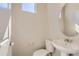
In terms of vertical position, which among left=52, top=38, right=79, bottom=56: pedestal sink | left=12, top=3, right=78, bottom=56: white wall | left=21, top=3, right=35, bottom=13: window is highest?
left=21, top=3, right=35, bottom=13: window

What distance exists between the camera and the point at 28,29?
4.15 ft

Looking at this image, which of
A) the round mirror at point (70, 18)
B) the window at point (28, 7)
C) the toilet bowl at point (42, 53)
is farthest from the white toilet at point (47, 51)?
the window at point (28, 7)

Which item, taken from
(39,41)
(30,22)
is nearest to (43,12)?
(30,22)

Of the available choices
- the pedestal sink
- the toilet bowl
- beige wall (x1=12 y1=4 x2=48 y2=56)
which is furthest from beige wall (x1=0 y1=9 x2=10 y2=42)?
the pedestal sink

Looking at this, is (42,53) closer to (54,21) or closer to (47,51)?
(47,51)

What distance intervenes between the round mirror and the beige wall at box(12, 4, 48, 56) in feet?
0.55

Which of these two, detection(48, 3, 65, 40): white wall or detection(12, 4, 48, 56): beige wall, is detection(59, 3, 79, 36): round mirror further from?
detection(12, 4, 48, 56): beige wall

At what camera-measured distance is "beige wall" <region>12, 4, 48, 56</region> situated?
1.24 meters

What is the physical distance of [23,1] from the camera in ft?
4.13

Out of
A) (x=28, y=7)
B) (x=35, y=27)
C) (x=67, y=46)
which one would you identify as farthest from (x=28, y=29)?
(x=67, y=46)

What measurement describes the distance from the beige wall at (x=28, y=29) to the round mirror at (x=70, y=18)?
167 millimetres

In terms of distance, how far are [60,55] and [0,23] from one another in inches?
23.2

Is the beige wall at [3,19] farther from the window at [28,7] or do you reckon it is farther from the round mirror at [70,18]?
the round mirror at [70,18]

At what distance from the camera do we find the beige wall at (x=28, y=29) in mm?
1240
